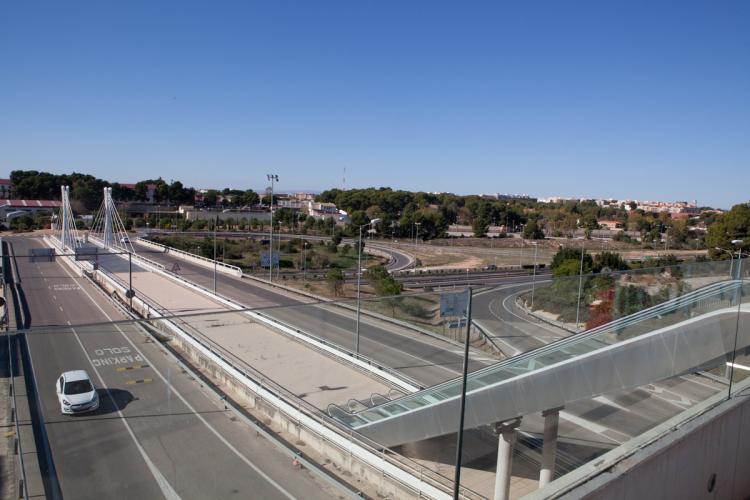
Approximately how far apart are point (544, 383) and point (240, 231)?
64471mm

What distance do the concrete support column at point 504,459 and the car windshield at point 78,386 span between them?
11.4ft

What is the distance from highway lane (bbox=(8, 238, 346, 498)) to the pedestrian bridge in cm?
152

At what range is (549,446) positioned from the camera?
4980 millimetres

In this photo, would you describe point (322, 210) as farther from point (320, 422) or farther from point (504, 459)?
point (504, 459)

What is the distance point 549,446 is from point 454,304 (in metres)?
2.09

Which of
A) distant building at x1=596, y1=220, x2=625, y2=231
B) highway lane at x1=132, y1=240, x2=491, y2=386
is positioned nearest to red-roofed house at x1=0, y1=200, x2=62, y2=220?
highway lane at x1=132, y1=240, x2=491, y2=386

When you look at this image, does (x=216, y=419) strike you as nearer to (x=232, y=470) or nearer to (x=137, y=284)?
(x=232, y=470)

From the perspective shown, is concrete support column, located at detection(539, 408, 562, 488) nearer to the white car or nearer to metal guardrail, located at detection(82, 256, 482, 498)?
metal guardrail, located at detection(82, 256, 482, 498)

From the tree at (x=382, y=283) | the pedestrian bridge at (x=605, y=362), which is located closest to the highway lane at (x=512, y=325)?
the pedestrian bridge at (x=605, y=362)

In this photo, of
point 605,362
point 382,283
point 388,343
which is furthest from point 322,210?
point 605,362

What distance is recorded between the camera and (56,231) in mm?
53938

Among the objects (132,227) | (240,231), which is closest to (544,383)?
(240,231)

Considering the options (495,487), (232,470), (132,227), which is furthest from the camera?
(132,227)

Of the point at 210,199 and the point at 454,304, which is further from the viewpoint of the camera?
the point at 210,199
